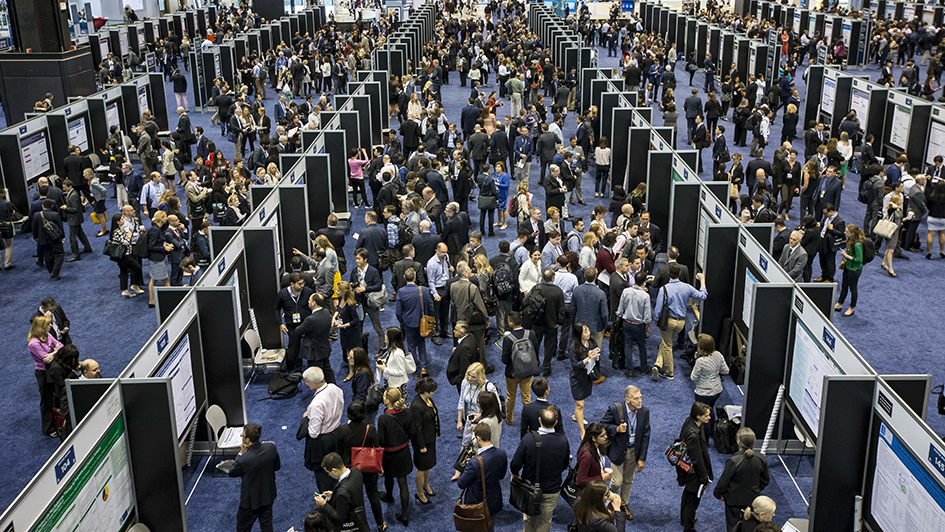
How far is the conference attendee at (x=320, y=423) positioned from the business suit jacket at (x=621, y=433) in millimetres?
2417

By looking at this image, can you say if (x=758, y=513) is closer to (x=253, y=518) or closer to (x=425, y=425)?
(x=425, y=425)

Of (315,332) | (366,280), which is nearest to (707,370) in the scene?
(315,332)

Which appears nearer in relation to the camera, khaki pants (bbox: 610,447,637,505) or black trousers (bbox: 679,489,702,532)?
black trousers (bbox: 679,489,702,532)

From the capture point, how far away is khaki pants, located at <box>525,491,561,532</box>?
7070 mm

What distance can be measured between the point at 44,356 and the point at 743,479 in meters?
7.09

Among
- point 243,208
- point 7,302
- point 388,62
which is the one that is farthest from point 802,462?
point 388,62

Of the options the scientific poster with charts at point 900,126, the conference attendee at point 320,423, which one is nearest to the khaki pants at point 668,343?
the conference attendee at point 320,423

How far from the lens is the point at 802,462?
866 cm

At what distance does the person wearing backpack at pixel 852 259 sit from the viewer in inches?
452

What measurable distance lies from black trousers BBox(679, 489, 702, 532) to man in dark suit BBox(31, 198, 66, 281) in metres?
10.6

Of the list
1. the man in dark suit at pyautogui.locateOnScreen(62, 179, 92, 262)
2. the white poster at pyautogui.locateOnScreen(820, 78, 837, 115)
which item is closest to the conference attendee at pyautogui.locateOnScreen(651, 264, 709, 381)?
the man in dark suit at pyautogui.locateOnScreen(62, 179, 92, 262)

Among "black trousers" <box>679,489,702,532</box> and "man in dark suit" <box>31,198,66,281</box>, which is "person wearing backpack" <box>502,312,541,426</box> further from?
"man in dark suit" <box>31,198,66,281</box>

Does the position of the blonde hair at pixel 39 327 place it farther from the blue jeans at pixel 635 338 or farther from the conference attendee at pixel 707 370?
the conference attendee at pixel 707 370

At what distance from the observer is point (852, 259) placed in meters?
11.6
